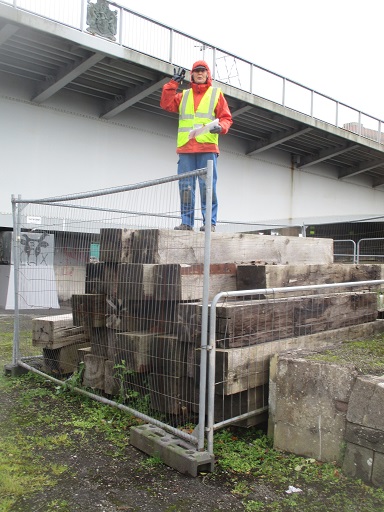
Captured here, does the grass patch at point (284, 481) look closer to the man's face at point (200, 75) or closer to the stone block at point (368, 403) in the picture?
the stone block at point (368, 403)

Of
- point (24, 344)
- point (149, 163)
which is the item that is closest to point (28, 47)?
point (149, 163)

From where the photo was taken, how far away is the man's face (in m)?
5.62

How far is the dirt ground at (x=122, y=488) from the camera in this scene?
297cm

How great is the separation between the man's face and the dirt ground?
4042mm

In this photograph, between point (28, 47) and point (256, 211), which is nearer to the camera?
point (28, 47)

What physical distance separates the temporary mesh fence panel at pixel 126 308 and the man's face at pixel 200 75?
4.47 ft

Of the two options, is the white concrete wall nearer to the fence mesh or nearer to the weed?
the fence mesh

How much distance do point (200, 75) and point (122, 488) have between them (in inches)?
173

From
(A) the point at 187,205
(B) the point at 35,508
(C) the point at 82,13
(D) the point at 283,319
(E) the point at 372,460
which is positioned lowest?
(B) the point at 35,508

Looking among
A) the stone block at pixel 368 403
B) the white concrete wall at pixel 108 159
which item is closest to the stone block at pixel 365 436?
the stone block at pixel 368 403

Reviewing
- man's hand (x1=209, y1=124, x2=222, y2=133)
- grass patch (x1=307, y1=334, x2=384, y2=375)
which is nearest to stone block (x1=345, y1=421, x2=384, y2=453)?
grass patch (x1=307, y1=334, x2=384, y2=375)

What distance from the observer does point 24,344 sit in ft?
25.7

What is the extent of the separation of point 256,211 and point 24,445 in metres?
13.9

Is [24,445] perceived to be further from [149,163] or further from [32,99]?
[149,163]
